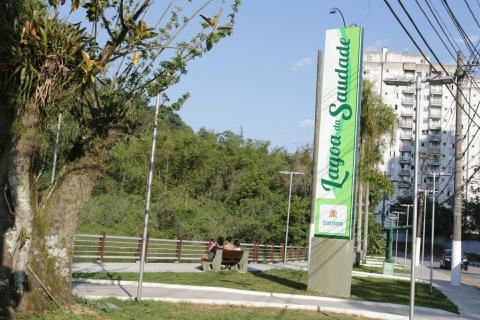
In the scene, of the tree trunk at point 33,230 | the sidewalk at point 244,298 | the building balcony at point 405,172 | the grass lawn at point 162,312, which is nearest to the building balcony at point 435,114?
the building balcony at point 405,172

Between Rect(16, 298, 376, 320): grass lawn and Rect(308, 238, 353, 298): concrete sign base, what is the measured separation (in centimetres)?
389

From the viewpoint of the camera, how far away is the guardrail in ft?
74.5

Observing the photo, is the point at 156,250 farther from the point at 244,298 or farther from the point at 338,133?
the point at 244,298

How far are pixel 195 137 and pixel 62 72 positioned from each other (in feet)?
183

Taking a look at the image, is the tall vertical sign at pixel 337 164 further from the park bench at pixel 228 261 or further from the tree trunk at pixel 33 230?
the tree trunk at pixel 33 230

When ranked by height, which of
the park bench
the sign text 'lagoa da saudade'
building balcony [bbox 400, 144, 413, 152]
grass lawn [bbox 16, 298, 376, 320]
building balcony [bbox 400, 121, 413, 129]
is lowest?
grass lawn [bbox 16, 298, 376, 320]

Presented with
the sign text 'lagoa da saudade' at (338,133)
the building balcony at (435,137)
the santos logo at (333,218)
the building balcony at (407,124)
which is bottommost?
the santos logo at (333,218)

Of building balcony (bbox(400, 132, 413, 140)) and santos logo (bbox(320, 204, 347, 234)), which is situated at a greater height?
building balcony (bbox(400, 132, 413, 140))

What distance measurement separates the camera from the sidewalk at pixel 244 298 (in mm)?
12672

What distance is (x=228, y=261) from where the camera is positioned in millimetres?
22312

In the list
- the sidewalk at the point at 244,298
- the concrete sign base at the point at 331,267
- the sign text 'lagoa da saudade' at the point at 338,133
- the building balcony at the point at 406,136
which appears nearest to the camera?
the sidewalk at the point at 244,298

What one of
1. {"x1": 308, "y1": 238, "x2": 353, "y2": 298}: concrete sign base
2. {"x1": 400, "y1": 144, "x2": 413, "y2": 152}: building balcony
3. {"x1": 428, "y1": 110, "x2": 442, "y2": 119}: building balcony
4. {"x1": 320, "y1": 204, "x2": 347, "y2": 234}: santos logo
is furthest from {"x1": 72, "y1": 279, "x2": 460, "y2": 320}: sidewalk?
{"x1": 428, "y1": 110, "x2": 442, "y2": 119}: building balcony

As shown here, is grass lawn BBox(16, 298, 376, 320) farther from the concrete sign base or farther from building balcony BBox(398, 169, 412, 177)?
building balcony BBox(398, 169, 412, 177)

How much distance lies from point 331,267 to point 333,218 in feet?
4.75
